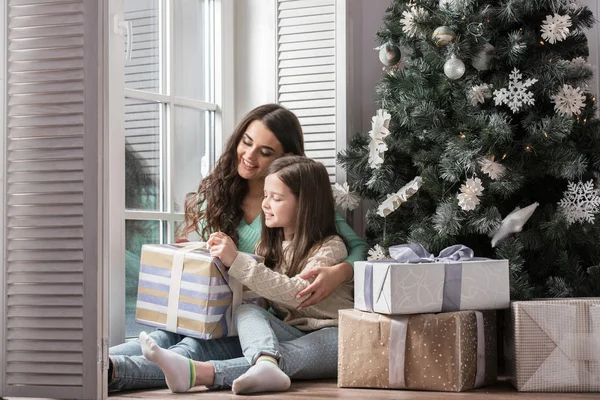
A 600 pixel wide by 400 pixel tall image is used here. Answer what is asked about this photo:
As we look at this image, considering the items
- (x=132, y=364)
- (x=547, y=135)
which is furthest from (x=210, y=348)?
(x=547, y=135)

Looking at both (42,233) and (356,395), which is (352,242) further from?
(42,233)

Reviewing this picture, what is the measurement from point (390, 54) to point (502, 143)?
0.48 m

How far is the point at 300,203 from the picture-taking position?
8.00 ft

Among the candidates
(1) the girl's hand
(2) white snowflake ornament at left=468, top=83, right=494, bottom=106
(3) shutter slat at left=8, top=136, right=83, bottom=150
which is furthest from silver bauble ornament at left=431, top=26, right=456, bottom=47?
(3) shutter slat at left=8, top=136, right=83, bottom=150

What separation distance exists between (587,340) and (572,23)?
92 centimetres

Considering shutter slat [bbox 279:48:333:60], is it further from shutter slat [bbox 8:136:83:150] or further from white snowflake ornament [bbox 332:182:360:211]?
shutter slat [bbox 8:136:83:150]

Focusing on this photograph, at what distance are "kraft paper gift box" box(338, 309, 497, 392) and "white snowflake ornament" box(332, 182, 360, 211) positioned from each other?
57 cm

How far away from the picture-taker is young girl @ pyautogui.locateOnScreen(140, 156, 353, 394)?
2.08 metres

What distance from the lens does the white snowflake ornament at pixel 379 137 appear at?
97.7 inches

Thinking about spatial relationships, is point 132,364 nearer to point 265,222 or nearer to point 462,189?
point 265,222

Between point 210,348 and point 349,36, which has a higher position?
point 349,36

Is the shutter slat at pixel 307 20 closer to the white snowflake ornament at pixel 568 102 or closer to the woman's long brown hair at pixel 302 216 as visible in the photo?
the woman's long brown hair at pixel 302 216

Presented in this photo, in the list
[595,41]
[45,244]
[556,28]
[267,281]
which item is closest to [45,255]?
[45,244]

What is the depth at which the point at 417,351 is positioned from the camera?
2.05m
